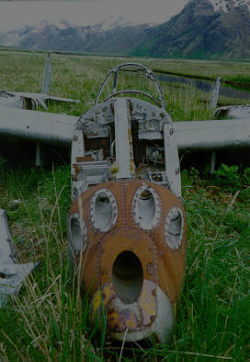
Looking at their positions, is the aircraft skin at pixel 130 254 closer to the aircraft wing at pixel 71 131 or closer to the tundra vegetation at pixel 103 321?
the tundra vegetation at pixel 103 321


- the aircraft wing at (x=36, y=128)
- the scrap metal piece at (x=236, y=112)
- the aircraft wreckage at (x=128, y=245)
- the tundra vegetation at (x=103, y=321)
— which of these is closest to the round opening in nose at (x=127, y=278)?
the aircraft wreckage at (x=128, y=245)

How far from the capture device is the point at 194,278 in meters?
2.48

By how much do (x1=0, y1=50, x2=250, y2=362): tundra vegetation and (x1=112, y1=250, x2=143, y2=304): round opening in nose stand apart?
220 millimetres

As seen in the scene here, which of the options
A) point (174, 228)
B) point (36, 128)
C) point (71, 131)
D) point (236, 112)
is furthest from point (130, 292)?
point (236, 112)

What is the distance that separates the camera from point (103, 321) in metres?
1.71

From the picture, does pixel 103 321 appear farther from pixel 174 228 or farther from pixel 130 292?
pixel 174 228

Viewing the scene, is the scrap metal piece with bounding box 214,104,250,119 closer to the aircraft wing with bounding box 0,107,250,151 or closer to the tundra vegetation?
the tundra vegetation

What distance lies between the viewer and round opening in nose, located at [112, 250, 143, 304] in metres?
1.87

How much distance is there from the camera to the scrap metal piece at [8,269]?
2.24m

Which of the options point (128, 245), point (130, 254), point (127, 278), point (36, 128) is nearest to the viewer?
point (128, 245)

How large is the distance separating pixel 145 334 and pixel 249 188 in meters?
3.48

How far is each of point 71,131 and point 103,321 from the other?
10.5 ft

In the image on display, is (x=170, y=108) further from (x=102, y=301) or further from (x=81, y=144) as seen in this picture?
(x=102, y=301)

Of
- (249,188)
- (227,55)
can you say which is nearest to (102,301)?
(249,188)
